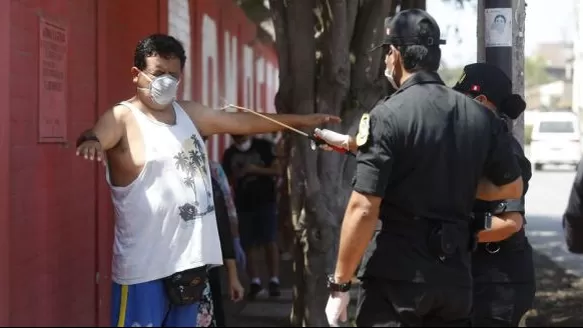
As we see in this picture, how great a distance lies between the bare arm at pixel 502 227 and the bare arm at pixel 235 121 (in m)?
1.16

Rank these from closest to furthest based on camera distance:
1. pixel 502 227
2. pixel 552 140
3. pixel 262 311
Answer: pixel 502 227, pixel 262 311, pixel 552 140

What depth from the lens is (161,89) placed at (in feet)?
13.0

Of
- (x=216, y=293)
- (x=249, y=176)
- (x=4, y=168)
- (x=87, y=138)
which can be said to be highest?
(x=87, y=138)

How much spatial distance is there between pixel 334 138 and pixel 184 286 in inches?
35.1

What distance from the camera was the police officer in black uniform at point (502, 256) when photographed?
12.5 ft

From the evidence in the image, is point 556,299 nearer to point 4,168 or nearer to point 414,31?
point 414,31

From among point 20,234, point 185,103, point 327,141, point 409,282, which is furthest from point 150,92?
point 409,282

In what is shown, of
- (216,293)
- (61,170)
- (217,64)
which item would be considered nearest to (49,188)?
(61,170)

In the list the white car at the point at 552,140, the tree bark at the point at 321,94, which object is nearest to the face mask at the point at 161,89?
the tree bark at the point at 321,94

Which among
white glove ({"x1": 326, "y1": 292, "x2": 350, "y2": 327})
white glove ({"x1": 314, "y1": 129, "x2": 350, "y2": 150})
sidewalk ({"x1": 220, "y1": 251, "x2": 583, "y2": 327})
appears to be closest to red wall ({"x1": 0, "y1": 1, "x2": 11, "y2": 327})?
white glove ({"x1": 314, "y1": 129, "x2": 350, "y2": 150})

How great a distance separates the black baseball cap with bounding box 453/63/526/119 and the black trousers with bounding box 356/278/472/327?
0.96m

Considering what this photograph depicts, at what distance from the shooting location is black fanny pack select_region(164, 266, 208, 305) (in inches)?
154

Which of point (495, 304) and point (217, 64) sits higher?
point (217, 64)

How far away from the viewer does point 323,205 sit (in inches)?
236
